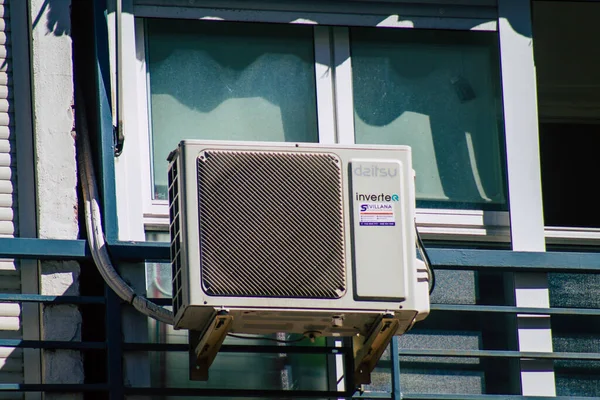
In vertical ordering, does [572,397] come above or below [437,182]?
below

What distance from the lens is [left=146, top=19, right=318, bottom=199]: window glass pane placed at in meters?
7.40

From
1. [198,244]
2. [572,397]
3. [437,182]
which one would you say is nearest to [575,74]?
[437,182]

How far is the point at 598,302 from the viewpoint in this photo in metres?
7.52

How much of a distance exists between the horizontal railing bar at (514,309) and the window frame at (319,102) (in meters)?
0.56

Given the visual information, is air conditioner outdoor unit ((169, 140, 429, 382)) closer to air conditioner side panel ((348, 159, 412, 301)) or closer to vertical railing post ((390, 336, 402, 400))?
air conditioner side panel ((348, 159, 412, 301))

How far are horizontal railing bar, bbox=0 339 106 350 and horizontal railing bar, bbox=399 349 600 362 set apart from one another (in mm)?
1480

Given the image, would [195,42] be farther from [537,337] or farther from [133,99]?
[537,337]

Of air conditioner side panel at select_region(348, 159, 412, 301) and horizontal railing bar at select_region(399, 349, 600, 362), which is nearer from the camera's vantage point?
air conditioner side panel at select_region(348, 159, 412, 301)

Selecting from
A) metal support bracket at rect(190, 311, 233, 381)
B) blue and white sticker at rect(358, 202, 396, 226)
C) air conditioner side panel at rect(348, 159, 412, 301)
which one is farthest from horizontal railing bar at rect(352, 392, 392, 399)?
blue and white sticker at rect(358, 202, 396, 226)

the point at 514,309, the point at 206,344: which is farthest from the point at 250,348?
the point at 514,309

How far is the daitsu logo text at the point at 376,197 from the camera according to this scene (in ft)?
19.7

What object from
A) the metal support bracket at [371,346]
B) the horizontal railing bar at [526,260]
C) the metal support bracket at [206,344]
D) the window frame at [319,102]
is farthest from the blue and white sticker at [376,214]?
the window frame at [319,102]

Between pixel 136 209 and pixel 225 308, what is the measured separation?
150cm

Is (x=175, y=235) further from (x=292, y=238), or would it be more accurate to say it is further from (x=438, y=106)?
(x=438, y=106)
